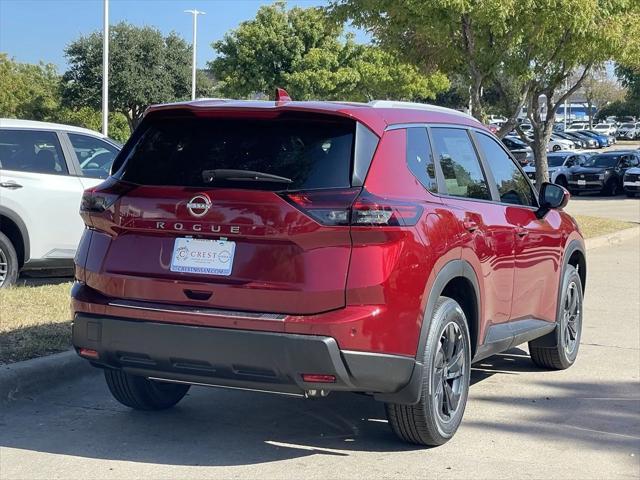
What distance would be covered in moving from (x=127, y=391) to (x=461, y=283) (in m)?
2.12

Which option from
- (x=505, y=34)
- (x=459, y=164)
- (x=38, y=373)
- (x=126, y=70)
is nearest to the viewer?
(x=459, y=164)

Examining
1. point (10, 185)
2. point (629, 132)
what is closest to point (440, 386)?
point (10, 185)

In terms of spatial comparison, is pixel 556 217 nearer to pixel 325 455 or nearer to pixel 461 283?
pixel 461 283

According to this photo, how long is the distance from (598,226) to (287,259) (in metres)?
16.2

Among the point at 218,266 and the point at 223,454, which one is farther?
the point at 223,454

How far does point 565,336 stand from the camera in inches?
287

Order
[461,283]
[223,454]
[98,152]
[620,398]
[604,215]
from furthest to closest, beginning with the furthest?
[604,215] < [98,152] < [620,398] < [461,283] < [223,454]

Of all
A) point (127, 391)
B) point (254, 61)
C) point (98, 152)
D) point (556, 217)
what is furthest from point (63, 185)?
point (254, 61)

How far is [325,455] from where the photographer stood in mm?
5090

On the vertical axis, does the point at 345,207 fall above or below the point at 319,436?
above

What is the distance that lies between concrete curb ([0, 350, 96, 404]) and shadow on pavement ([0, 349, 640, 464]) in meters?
0.09

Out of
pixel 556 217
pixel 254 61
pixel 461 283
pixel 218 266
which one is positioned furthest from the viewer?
pixel 254 61

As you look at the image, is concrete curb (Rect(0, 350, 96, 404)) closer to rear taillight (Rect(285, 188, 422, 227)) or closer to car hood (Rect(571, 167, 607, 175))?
rear taillight (Rect(285, 188, 422, 227))

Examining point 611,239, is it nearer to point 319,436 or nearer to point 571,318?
point 571,318
